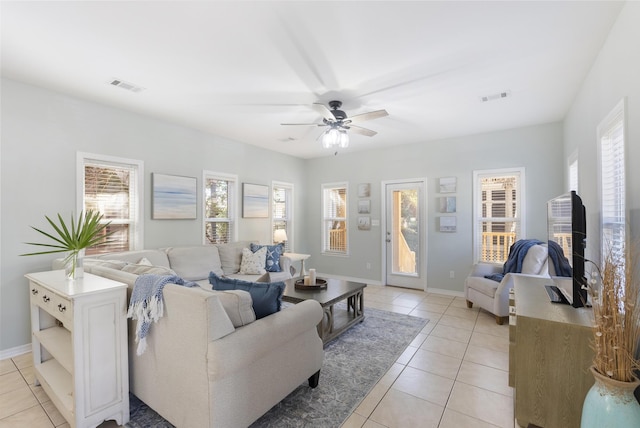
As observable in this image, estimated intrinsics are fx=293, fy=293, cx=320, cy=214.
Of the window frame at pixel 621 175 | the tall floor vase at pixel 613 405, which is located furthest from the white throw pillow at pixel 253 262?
the window frame at pixel 621 175

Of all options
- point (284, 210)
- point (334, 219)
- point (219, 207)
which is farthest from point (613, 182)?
point (284, 210)

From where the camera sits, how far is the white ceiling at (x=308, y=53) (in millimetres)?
1950

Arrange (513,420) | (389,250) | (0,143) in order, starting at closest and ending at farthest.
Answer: (513,420) → (0,143) → (389,250)

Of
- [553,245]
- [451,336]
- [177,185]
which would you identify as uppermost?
[177,185]

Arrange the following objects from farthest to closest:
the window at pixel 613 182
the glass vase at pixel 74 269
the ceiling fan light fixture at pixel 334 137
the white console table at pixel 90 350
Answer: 1. the ceiling fan light fixture at pixel 334 137
2. the glass vase at pixel 74 269
3. the window at pixel 613 182
4. the white console table at pixel 90 350

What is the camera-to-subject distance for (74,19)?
2020 mm

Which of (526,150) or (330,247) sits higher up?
(526,150)

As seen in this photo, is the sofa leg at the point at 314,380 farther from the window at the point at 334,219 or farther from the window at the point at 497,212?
the window at the point at 334,219

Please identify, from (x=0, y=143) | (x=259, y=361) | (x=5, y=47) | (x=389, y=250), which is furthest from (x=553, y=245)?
(x=0, y=143)

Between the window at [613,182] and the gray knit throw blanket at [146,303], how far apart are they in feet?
9.55

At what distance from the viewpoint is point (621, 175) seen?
6.88 ft

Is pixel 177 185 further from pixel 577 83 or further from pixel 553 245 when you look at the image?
pixel 577 83

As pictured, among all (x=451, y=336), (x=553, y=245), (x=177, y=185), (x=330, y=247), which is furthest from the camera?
(x=330, y=247)

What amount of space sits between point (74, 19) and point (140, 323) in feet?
6.91
